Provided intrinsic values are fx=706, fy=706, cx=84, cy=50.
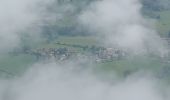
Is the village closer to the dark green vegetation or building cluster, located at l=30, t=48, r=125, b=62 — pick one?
building cluster, located at l=30, t=48, r=125, b=62

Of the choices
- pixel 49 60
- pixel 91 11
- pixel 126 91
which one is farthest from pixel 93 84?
pixel 91 11

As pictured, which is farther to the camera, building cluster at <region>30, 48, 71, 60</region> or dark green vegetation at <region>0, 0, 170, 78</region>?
building cluster at <region>30, 48, 71, 60</region>

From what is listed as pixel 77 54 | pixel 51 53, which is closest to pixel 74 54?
pixel 77 54

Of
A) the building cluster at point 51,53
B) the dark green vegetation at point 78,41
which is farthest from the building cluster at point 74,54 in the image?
the dark green vegetation at point 78,41

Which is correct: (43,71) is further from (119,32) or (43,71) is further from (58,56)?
(119,32)

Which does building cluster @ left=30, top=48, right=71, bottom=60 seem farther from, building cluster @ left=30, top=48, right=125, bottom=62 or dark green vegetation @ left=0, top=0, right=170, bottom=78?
dark green vegetation @ left=0, top=0, right=170, bottom=78

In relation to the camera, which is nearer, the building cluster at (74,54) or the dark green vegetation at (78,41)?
the dark green vegetation at (78,41)

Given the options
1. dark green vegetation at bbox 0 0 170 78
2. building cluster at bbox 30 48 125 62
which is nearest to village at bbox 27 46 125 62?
building cluster at bbox 30 48 125 62

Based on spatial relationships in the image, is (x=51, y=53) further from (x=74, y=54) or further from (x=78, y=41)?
(x=78, y=41)

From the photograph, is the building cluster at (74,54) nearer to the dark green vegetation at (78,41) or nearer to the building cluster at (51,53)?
the building cluster at (51,53)
